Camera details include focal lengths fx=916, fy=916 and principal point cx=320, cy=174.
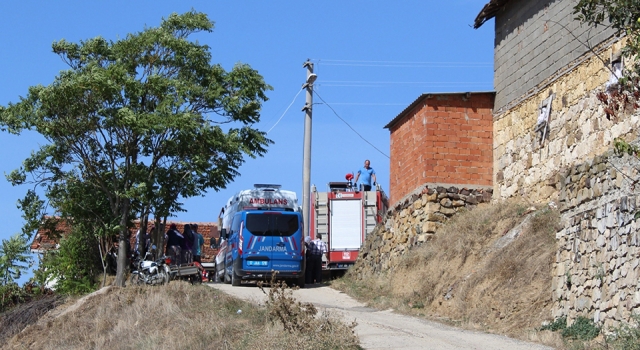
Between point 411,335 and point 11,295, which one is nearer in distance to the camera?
point 411,335

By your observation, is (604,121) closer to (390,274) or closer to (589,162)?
(589,162)

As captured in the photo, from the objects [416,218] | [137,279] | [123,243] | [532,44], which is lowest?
[137,279]

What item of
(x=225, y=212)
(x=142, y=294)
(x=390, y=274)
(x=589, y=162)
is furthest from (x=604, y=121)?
(x=225, y=212)

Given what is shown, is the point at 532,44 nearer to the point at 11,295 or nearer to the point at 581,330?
the point at 581,330

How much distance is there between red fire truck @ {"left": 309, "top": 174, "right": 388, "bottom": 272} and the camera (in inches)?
1225

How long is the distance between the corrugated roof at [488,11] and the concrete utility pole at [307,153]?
32.8 feet

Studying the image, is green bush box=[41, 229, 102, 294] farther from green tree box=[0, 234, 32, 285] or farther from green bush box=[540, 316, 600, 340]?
green bush box=[540, 316, 600, 340]

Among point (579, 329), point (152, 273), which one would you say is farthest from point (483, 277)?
point (152, 273)

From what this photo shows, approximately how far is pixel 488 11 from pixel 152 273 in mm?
11634

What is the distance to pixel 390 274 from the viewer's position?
83.5ft

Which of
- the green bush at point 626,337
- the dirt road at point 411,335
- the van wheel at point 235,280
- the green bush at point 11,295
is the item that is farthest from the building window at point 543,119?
the green bush at point 11,295

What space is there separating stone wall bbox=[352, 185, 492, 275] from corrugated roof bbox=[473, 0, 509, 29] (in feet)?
16.0

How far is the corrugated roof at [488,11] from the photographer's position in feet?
82.0

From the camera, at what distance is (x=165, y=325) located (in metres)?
18.5
